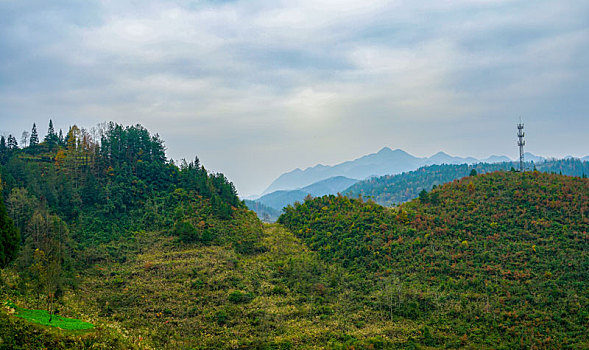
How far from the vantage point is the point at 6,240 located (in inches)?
944

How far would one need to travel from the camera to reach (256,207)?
18775 centimetres

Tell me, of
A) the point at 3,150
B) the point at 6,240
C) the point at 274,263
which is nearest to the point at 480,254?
the point at 274,263

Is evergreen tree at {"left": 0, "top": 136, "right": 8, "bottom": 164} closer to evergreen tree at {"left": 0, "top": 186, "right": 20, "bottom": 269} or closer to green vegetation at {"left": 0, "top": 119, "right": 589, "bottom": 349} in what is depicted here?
green vegetation at {"left": 0, "top": 119, "right": 589, "bottom": 349}

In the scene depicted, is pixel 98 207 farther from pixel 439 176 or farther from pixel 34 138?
pixel 439 176

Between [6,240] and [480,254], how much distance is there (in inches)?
1611

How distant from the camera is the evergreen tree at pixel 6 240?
2348cm

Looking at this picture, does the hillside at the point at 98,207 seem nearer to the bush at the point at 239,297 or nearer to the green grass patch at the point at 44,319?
the green grass patch at the point at 44,319

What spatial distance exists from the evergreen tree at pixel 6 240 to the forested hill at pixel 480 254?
2967 centimetres

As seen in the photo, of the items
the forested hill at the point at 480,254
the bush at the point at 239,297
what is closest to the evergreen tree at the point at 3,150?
the forested hill at the point at 480,254

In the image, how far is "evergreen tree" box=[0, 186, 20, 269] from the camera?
2348cm

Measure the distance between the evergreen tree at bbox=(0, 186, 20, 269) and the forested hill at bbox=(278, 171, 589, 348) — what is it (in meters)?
29.7

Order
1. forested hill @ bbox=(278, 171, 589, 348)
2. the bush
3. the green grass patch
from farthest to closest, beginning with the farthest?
the bush
forested hill @ bbox=(278, 171, 589, 348)
the green grass patch

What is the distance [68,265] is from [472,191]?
48.5 meters

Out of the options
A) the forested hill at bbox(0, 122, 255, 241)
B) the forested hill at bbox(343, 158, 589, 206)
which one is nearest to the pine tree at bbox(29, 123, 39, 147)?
the forested hill at bbox(0, 122, 255, 241)
